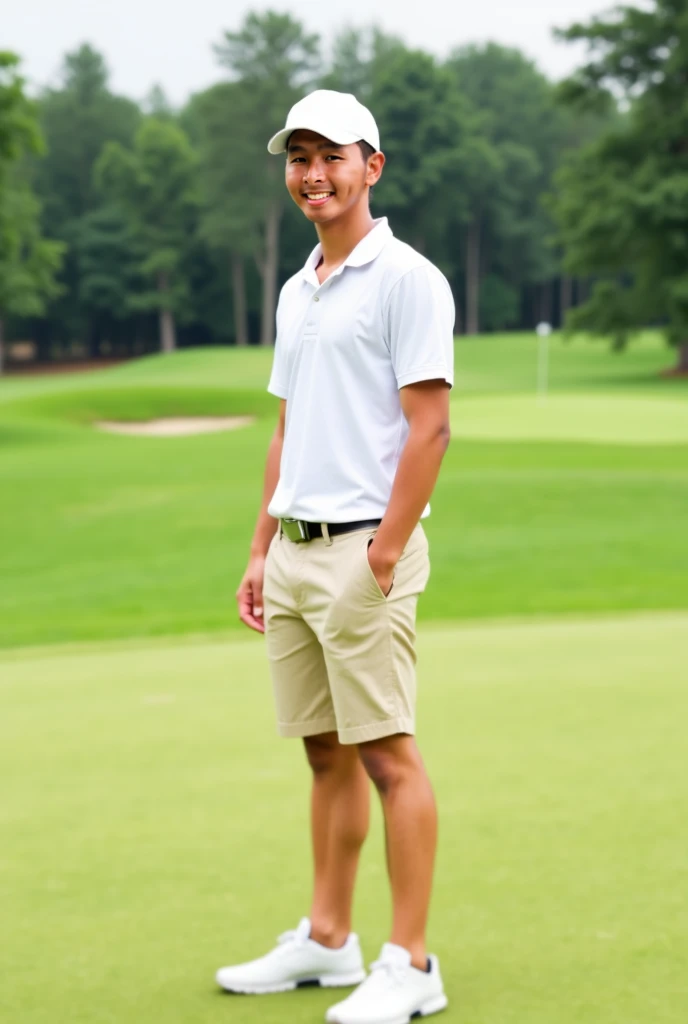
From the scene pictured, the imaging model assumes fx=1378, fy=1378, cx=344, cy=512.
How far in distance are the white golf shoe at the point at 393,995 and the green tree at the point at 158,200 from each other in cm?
5954

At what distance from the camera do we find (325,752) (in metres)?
2.83

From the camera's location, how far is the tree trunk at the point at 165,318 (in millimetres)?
62312

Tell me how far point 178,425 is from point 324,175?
87.5 ft

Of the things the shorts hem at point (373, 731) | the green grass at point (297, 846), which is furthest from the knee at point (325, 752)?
the green grass at point (297, 846)

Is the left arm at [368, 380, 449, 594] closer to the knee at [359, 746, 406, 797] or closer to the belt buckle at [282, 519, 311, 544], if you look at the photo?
the belt buckle at [282, 519, 311, 544]

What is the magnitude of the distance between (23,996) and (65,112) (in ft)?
230

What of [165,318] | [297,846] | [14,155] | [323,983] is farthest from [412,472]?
[165,318]

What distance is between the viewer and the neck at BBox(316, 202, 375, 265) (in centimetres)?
268

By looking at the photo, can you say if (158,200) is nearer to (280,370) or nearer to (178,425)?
(178,425)

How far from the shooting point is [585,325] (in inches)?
1634

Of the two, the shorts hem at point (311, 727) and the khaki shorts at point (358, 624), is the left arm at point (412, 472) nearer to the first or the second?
the khaki shorts at point (358, 624)

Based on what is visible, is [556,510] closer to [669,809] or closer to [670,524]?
[670,524]

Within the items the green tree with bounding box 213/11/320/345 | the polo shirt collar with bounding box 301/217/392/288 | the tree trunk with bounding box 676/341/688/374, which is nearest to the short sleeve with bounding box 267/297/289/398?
the polo shirt collar with bounding box 301/217/392/288

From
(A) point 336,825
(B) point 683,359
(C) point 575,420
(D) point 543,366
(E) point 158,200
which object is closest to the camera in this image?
(A) point 336,825
